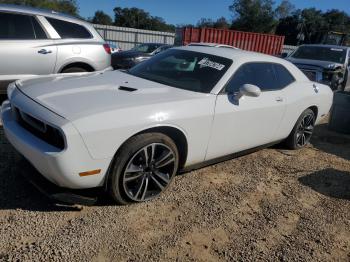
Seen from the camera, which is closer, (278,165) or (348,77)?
(278,165)

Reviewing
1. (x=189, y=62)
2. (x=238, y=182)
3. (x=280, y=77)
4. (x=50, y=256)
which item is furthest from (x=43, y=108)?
(x=280, y=77)

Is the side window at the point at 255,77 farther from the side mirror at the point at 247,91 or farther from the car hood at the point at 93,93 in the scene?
the car hood at the point at 93,93

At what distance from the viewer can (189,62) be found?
4.33 metres

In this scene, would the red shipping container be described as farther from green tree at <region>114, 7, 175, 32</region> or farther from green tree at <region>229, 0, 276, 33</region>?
green tree at <region>114, 7, 175, 32</region>

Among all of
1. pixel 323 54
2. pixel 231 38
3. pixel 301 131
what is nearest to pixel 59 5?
pixel 231 38

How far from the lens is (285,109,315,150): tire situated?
5344 mm

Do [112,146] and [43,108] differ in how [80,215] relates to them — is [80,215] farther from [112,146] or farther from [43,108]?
[43,108]

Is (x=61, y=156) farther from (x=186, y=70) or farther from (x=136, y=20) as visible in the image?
(x=136, y=20)

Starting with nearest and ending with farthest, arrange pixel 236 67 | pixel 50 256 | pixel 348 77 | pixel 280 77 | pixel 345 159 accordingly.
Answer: pixel 50 256
pixel 236 67
pixel 280 77
pixel 345 159
pixel 348 77

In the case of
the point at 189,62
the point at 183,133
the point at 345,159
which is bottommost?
the point at 345,159

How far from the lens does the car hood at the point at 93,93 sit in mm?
3033

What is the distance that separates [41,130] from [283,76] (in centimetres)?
330

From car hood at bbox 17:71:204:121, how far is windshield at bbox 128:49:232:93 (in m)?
0.18

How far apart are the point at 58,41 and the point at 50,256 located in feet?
14.4
